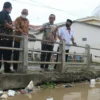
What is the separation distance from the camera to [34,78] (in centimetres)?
710

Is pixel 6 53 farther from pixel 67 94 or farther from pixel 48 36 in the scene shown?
pixel 67 94

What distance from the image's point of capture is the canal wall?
21.0 ft

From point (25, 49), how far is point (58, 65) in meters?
1.67

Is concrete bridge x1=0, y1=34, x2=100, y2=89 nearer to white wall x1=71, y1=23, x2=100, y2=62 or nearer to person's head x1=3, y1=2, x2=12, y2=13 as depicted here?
person's head x1=3, y1=2, x2=12, y2=13

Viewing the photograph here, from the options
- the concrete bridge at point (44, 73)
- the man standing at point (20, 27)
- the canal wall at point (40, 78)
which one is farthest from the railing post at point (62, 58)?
the man standing at point (20, 27)

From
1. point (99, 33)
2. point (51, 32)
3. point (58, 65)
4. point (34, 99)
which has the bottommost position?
point (34, 99)

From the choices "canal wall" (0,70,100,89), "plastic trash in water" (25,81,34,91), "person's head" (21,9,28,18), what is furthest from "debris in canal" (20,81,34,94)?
"person's head" (21,9,28,18)

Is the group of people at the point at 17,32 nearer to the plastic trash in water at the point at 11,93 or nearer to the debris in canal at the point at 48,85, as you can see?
the debris in canal at the point at 48,85

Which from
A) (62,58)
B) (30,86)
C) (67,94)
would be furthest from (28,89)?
(62,58)

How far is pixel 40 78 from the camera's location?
287 inches

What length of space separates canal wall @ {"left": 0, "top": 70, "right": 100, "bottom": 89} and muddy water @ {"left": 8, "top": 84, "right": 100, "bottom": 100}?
0.40 meters

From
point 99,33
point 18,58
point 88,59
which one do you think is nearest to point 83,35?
point 99,33

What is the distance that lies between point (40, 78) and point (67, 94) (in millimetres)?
912

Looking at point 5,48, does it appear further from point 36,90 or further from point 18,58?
point 36,90
